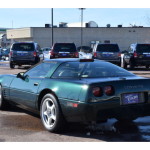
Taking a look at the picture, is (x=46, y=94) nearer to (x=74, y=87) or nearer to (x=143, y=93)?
(x=74, y=87)

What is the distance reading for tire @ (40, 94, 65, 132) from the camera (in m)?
5.40

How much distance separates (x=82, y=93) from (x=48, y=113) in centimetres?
93

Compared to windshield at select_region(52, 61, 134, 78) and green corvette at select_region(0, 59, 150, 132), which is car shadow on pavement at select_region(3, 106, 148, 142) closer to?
green corvette at select_region(0, 59, 150, 132)

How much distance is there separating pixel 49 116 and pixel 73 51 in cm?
1475

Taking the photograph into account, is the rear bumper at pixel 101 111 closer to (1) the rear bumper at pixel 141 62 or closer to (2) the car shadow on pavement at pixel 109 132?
(2) the car shadow on pavement at pixel 109 132

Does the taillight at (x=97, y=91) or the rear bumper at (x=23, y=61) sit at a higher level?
the taillight at (x=97, y=91)

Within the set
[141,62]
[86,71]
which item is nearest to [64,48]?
[141,62]

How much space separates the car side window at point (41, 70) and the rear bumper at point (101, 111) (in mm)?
1111

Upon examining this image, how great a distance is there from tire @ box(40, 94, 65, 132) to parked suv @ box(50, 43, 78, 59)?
46.8ft

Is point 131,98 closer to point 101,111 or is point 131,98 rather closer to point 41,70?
point 101,111

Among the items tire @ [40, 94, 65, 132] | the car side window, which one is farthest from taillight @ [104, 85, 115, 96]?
the car side window

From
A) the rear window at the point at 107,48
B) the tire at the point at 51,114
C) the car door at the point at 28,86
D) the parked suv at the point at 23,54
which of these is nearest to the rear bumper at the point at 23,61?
the parked suv at the point at 23,54

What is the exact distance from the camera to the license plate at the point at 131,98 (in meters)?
5.23
